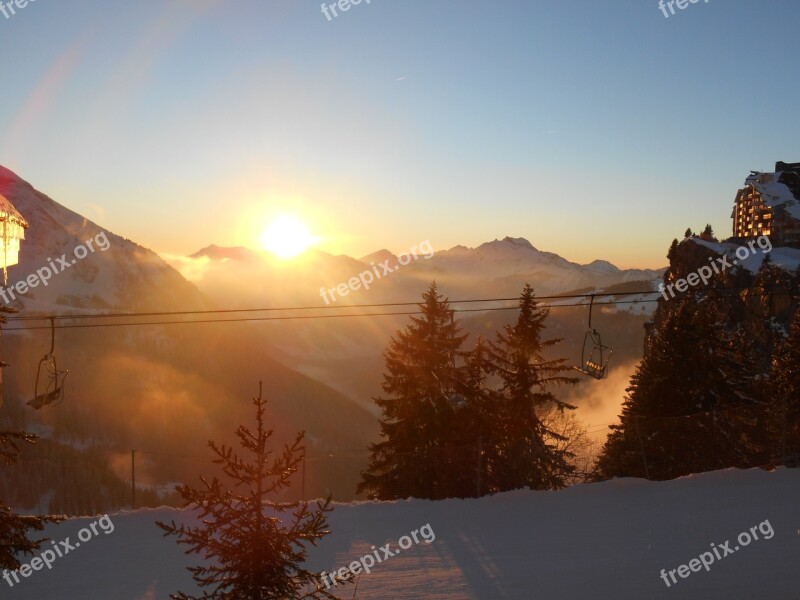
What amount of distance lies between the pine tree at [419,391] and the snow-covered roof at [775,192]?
195 feet

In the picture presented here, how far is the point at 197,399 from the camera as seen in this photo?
172m

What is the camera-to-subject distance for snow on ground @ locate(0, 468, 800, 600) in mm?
10789

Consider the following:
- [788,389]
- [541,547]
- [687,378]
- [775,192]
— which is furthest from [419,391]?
[775,192]

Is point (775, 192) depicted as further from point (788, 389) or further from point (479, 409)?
point (479, 409)

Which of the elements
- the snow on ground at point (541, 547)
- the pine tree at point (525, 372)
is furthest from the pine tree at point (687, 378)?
the snow on ground at point (541, 547)

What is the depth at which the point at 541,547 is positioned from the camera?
42.4ft

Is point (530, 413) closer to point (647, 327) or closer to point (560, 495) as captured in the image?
point (560, 495)

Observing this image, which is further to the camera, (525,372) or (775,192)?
(775,192)

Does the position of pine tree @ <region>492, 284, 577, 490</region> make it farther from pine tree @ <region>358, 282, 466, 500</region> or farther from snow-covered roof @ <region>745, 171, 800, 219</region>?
snow-covered roof @ <region>745, 171, 800, 219</region>

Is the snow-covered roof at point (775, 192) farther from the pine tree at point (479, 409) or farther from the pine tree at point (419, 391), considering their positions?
the pine tree at point (419, 391)

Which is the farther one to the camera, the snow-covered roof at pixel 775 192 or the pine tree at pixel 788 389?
the snow-covered roof at pixel 775 192

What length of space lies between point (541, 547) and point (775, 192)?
71.9 metres

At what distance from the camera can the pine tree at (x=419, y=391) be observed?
73.3 ft

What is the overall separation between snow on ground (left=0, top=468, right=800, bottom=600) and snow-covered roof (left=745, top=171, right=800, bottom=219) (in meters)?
61.5
